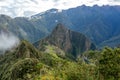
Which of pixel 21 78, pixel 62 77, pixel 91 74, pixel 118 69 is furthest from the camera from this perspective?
pixel 21 78

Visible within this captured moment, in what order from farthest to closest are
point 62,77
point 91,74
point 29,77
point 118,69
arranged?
point 29,77
point 62,77
point 91,74
point 118,69

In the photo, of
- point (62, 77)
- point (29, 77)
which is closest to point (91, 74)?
point (62, 77)

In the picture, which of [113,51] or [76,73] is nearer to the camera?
[113,51]

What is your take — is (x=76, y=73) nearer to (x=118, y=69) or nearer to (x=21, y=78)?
(x=118, y=69)

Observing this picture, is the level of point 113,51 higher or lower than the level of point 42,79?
higher

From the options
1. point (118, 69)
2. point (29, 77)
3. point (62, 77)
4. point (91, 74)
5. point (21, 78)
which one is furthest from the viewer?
point (21, 78)

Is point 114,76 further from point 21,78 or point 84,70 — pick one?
point 21,78

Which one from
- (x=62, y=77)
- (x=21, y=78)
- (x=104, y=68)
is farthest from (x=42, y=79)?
(x=21, y=78)

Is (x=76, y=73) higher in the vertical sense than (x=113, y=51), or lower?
lower

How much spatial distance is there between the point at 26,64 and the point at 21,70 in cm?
336

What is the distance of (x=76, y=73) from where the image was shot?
99.7 meters

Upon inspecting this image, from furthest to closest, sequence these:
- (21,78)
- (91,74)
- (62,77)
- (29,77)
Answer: (21,78), (29,77), (62,77), (91,74)

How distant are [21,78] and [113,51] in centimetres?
5206

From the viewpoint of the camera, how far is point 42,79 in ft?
324
